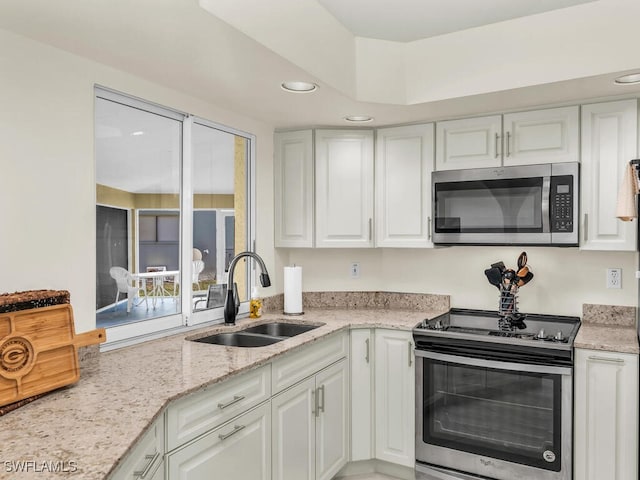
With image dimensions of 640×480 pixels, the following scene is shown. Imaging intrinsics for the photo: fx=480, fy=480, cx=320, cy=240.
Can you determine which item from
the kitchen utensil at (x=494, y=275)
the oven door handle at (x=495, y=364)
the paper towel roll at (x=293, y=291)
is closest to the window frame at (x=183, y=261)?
the paper towel roll at (x=293, y=291)

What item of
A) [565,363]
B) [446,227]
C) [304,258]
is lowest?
[565,363]

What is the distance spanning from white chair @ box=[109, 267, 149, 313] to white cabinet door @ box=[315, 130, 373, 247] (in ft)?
4.05

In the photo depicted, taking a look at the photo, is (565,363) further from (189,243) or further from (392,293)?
(189,243)

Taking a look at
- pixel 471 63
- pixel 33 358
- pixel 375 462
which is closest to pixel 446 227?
pixel 471 63

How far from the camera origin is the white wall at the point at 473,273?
2.82 meters

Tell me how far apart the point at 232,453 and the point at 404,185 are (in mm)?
1917

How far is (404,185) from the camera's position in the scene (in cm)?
309

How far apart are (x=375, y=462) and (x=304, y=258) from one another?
1.42 m

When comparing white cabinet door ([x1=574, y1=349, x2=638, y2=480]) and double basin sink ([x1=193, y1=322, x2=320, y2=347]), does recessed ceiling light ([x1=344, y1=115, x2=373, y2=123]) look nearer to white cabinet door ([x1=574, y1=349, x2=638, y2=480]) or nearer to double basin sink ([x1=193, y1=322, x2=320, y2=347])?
double basin sink ([x1=193, y1=322, x2=320, y2=347])

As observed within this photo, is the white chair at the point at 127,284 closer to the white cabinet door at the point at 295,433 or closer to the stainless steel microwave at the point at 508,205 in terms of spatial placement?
the white cabinet door at the point at 295,433

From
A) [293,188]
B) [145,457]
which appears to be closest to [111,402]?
[145,457]

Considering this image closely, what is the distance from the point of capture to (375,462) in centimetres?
291

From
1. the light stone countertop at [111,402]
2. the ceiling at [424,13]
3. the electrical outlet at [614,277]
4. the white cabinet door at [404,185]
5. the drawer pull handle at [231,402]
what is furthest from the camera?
the white cabinet door at [404,185]

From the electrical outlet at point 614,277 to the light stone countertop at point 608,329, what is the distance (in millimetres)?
126
